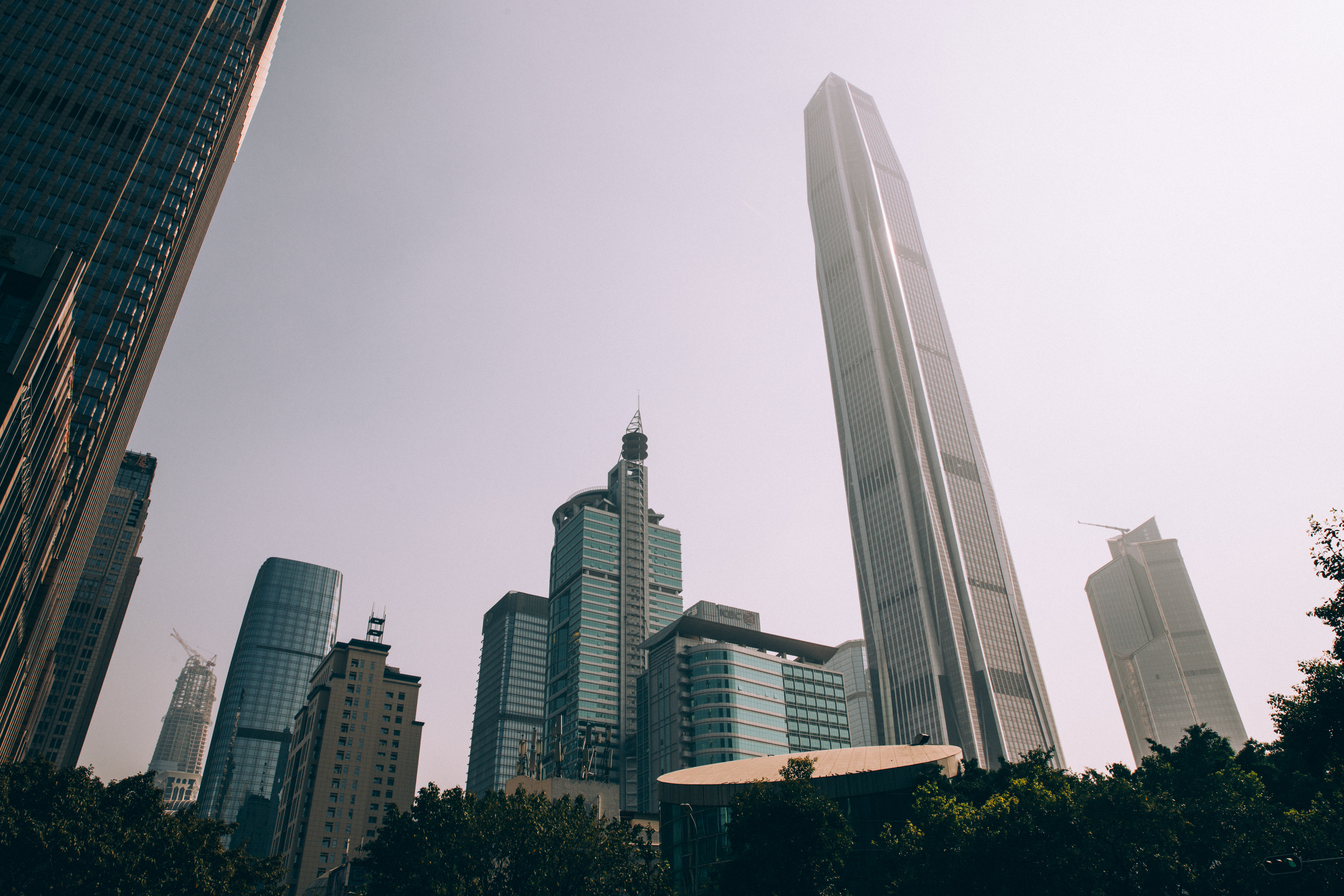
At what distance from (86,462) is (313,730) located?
9062 centimetres

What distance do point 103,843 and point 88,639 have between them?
160m

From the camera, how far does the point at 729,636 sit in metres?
190

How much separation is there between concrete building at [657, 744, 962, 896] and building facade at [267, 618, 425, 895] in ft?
289

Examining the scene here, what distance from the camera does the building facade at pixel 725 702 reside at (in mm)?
167250

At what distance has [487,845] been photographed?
171ft

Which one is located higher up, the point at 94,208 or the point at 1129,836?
the point at 94,208

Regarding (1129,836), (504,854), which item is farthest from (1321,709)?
(504,854)

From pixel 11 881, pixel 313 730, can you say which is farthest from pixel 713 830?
pixel 313 730

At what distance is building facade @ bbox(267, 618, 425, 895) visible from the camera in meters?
150

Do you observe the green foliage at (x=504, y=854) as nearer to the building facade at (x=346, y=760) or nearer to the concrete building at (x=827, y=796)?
the concrete building at (x=827, y=796)

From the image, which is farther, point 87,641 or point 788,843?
point 87,641

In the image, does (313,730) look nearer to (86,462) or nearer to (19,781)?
(86,462)

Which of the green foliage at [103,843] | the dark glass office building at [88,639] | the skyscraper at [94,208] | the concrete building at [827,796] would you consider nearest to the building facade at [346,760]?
the dark glass office building at [88,639]

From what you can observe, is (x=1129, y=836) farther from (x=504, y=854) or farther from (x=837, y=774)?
(x=504, y=854)
